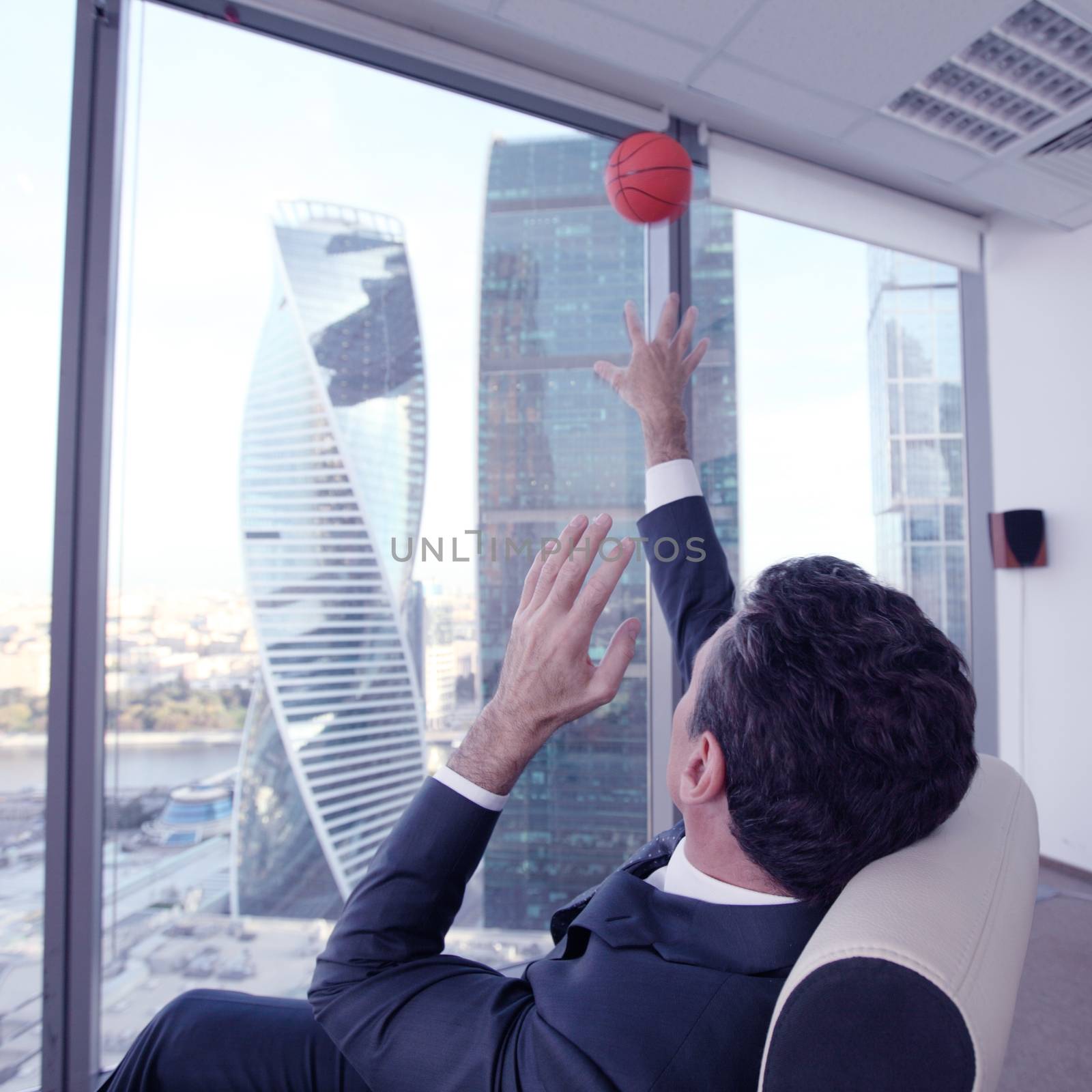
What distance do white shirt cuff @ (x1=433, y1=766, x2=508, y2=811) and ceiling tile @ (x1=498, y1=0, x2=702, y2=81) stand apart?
192cm

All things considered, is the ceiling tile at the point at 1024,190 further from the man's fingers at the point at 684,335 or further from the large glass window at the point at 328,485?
the man's fingers at the point at 684,335

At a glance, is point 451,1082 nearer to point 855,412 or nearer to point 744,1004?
point 744,1004

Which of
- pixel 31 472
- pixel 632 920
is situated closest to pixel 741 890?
pixel 632 920

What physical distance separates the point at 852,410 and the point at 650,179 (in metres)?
1.53

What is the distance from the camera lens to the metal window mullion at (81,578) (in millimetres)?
1593

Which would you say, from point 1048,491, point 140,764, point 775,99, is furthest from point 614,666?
point 1048,491

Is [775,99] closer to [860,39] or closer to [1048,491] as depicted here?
[860,39]

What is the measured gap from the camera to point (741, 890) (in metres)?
0.78

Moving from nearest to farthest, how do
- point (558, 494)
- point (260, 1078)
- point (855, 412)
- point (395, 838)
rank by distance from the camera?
1. point (395, 838)
2. point (260, 1078)
3. point (558, 494)
4. point (855, 412)

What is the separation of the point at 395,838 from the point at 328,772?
53.8 inches

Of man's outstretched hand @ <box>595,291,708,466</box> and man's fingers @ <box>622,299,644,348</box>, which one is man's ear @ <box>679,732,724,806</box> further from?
man's fingers @ <box>622,299,644,348</box>

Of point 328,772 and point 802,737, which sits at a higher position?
point 802,737

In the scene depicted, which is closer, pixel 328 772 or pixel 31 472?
pixel 31 472

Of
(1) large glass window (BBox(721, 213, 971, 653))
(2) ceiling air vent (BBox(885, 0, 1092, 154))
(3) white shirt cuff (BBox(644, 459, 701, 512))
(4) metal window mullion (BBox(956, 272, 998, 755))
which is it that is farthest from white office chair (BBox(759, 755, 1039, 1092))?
(4) metal window mullion (BBox(956, 272, 998, 755))
